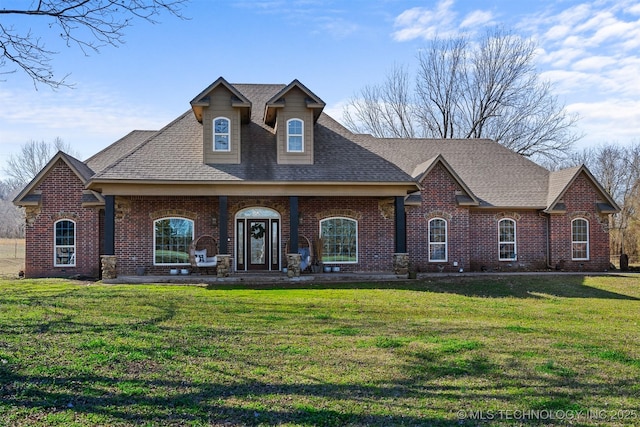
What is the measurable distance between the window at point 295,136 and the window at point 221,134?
6.51 ft

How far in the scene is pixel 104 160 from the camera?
20.9 metres

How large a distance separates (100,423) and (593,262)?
21.0 metres

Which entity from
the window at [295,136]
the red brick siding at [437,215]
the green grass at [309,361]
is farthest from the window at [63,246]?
the red brick siding at [437,215]

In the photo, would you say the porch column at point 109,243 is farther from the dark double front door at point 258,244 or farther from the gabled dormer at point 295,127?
the gabled dormer at point 295,127

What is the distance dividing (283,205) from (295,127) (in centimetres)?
277

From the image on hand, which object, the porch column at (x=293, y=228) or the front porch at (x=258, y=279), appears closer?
the front porch at (x=258, y=279)

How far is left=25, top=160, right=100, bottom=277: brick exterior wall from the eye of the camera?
18.3 metres

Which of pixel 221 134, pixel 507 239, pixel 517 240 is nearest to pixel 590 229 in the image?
pixel 517 240

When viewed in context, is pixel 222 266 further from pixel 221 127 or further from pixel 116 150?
pixel 116 150

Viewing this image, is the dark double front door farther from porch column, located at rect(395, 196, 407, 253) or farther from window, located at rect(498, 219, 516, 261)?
window, located at rect(498, 219, 516, 261)

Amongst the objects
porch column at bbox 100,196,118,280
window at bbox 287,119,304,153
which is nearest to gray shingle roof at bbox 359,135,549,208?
window at bbox 287,119,304,153

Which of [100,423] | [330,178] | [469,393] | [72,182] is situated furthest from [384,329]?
[72,182]

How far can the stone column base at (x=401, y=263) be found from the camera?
17.0 m

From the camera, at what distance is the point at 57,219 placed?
18453 mm
